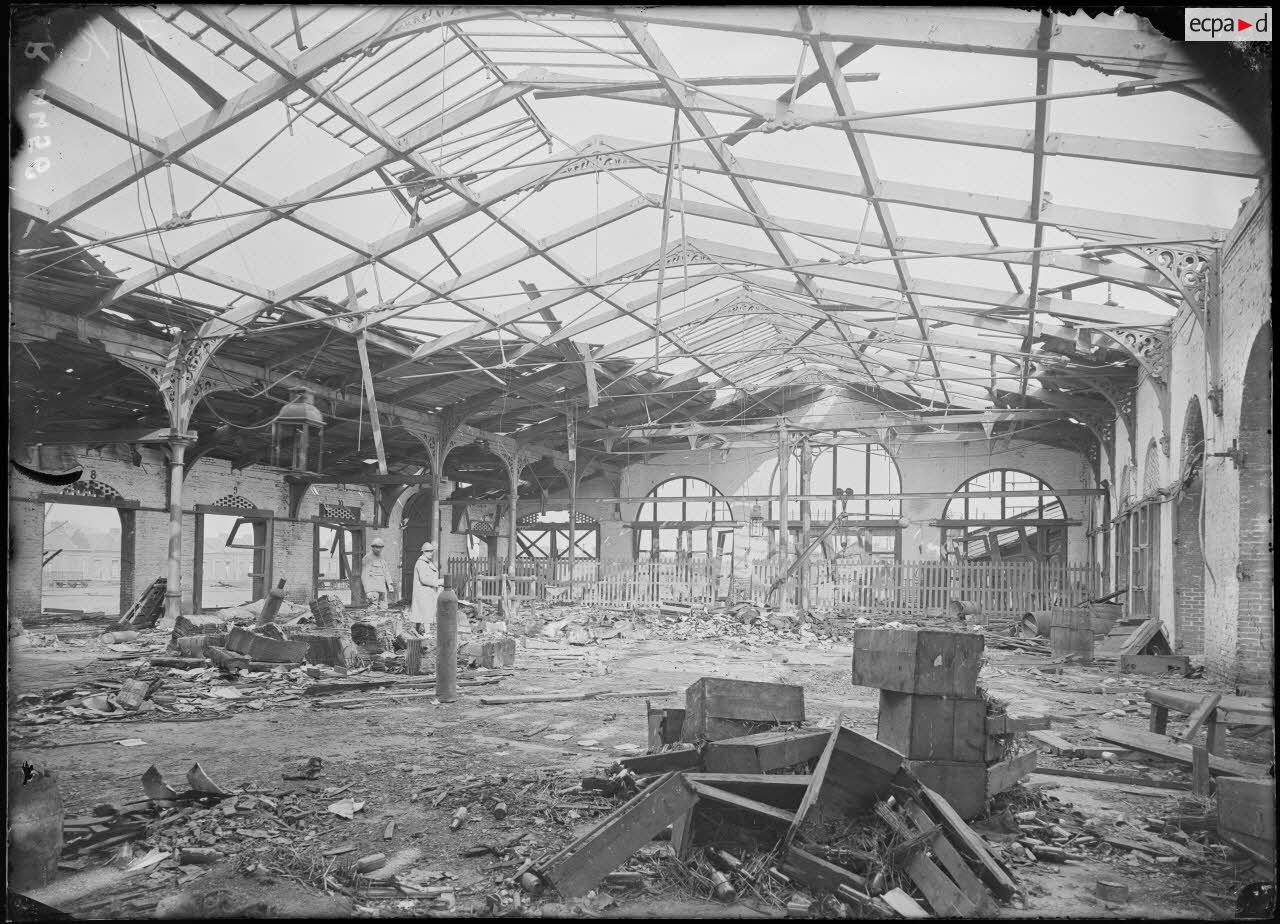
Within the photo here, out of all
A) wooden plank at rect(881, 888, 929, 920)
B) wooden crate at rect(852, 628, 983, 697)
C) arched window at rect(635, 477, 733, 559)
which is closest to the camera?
wooden plank at rect(881, 888, 929, 920)

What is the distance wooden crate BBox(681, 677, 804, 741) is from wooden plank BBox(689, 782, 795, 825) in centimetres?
95

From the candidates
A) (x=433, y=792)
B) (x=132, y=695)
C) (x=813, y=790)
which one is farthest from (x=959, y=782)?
(x=132, y=695)

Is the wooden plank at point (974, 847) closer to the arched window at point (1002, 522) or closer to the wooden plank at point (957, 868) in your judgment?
the wooden plank at point (957, 868)

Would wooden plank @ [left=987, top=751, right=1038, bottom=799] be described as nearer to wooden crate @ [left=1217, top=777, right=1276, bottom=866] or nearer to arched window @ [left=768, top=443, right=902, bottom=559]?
wooden crate @ [left=1217, top=777, right=1276, bottom=866]

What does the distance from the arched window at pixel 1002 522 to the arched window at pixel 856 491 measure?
1806 mm

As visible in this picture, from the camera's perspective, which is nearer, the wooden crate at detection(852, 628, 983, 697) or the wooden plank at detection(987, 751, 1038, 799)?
the wooden plank at detection(987, 751, 1038, 799)

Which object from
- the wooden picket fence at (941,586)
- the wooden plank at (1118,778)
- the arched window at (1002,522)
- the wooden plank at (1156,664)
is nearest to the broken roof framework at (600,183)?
the wooden plank at (1156,664)

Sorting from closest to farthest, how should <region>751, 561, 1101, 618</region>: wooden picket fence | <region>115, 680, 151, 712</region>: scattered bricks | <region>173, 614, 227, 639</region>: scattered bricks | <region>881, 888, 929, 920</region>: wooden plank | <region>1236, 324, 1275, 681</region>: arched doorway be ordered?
<region>881, 888, 929, 920</region>: wooden plank, <region>115, 680, 151, 712</region>: scattered bricks, <region>1236, 324, 1275, 681</region>: arched doorway, <region>173, 614, 227, 639</region>: scattered bricks, <region>751, 561, 1101, 618</region>: wooden picket fence

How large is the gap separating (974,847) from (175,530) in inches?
509

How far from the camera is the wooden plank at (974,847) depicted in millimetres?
3765

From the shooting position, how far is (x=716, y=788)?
14.1ft

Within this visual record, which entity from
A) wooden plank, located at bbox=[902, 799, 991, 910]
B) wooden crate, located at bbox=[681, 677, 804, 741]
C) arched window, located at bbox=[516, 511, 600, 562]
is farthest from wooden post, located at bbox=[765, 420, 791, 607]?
wooden plank, located at bbox=[902, 799, 991, 910]

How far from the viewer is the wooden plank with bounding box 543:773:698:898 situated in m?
3.76

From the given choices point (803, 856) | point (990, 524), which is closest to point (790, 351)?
point (990, 524)
